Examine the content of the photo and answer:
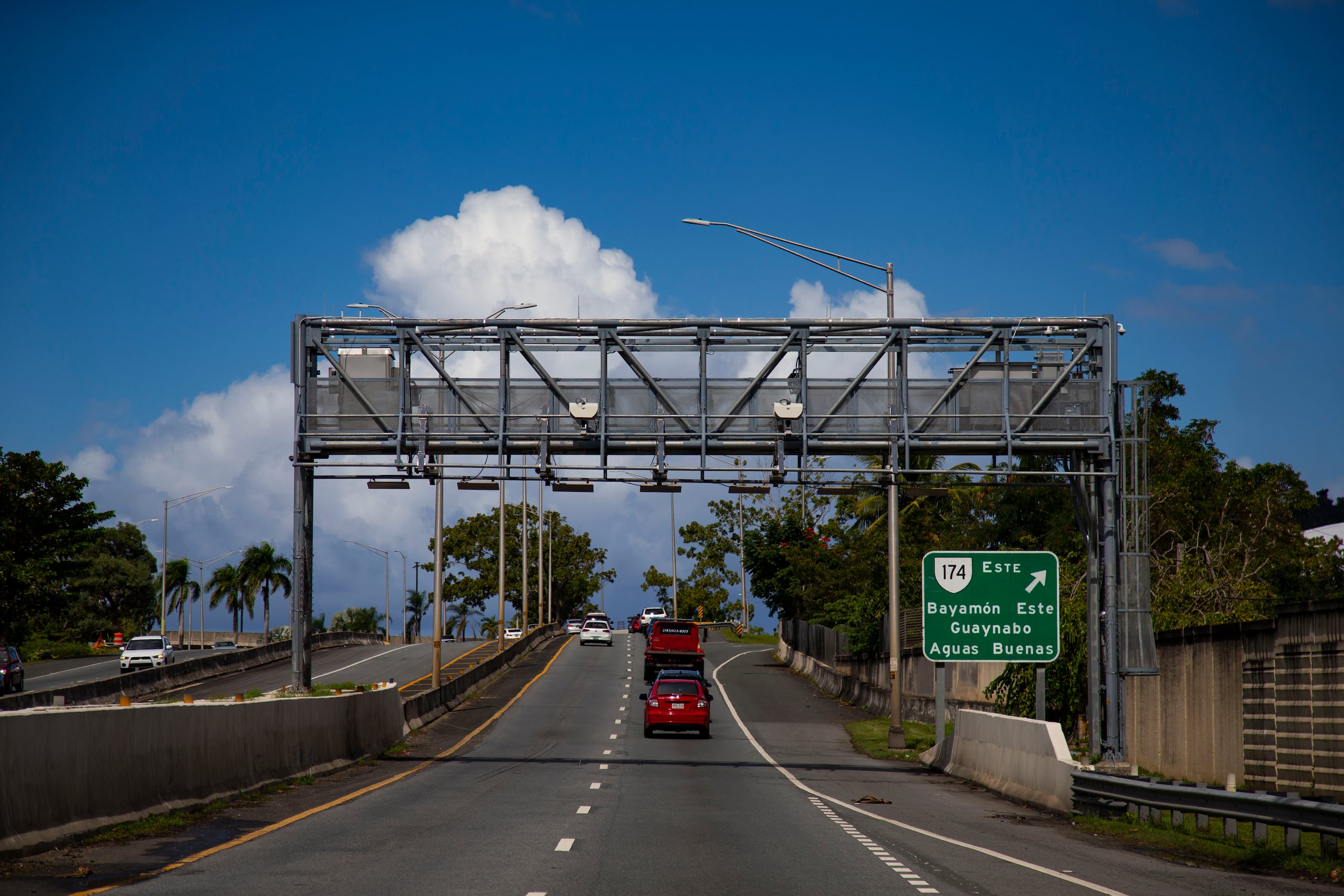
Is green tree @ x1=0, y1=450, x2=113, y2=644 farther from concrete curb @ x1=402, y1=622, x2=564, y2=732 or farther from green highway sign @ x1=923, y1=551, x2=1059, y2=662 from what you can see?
green highway sign @ x1=923, y1=551, x2=1059, y2=662

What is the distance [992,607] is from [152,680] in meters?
35.4

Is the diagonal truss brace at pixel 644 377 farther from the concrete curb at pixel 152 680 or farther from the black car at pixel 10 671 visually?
the black car at pixel 10 671

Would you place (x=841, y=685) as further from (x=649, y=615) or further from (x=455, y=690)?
(x=649, y=615)

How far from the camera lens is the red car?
3616cm

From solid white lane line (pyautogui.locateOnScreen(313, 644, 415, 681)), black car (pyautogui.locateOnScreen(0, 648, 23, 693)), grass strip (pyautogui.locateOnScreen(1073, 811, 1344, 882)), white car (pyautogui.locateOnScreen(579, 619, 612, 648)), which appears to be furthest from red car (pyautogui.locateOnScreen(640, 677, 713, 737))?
white car (pyautogui.locateOnScreen(579, 619, 612, 648))

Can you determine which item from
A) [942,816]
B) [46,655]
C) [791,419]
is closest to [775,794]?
[942,816]

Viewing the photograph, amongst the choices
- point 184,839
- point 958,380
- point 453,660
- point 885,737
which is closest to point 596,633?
point 453,660

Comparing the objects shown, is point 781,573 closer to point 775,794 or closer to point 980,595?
point 980,595

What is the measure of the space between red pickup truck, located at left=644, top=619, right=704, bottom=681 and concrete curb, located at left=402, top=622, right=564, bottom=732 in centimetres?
691

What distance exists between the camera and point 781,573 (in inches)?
3088

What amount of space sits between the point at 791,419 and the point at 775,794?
7806mm

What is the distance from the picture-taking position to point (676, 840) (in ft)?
48.4

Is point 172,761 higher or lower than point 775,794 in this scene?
higher

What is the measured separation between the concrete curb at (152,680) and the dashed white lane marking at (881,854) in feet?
67.9
